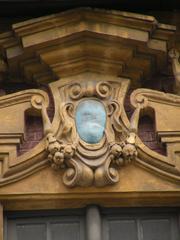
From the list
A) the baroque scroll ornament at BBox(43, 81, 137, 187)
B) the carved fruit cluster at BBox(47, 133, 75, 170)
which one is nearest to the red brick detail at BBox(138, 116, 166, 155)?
the baroque scroll ornament at BBox(43, 81, 137, 187)

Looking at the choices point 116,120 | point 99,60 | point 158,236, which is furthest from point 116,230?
point 99,60

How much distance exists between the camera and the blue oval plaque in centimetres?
880

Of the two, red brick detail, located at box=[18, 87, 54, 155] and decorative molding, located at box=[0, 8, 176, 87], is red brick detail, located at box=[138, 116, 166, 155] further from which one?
red brick detail, located at box=[18, 87, 54, 155]

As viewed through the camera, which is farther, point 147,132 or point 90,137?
point 147,132

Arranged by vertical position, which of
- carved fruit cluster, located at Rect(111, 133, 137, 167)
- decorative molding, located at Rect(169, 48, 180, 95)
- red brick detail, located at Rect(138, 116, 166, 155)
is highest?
decorative molding, located at Rect(169, 48, 180, 95)

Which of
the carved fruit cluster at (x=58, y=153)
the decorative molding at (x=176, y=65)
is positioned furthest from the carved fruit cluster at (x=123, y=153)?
the decorative molding at (x=176, y=65)

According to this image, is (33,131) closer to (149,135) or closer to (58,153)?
(58,153)

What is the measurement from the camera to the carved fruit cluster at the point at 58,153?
864 centimetres

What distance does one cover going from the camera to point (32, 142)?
29.4 ft

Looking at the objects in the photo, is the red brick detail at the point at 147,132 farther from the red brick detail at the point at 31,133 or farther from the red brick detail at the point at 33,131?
the red brick detail at the point at 31,133

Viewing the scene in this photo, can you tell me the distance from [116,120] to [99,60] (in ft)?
2.06

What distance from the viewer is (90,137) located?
28.9 ft

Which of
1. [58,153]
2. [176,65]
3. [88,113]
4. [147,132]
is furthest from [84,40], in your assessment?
[58,153]

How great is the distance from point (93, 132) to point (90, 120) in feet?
0.45
